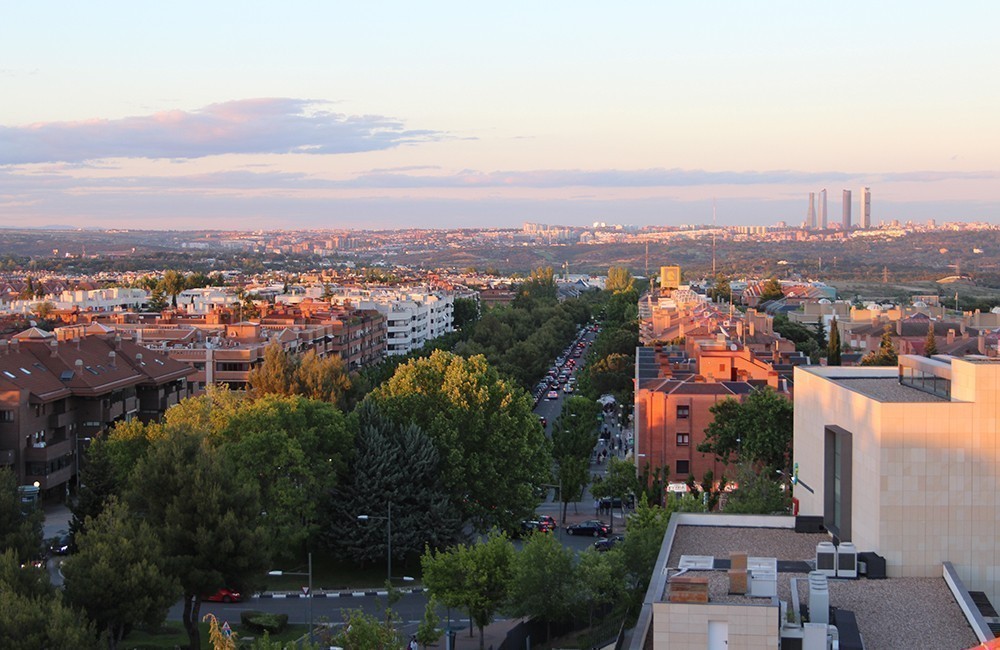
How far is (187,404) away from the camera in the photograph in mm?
43406

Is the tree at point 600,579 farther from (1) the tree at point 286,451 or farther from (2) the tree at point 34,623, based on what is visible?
(1) the tree at point 286,451

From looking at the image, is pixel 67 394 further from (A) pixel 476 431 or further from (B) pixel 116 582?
(B) pixel 116 582

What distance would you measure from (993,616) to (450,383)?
28.4 m

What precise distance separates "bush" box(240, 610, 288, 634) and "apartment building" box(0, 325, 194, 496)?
54.1ft

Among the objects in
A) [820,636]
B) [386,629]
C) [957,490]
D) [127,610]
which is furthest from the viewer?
[127,610]

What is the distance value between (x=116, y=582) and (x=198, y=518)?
4.96m

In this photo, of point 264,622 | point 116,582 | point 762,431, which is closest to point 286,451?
point 264,622

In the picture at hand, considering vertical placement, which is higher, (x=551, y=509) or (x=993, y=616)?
(x=993, y=616)

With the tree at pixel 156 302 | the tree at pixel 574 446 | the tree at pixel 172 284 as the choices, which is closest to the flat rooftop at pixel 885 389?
the tree at pixel 574 446

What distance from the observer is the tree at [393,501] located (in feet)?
129

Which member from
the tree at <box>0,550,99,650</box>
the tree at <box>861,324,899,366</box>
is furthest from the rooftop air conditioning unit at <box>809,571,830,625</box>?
the tree at <box>861,324,899,366</box>

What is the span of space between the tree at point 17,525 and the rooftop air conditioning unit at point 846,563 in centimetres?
1888

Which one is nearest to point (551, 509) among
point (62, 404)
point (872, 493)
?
point (62, 404)

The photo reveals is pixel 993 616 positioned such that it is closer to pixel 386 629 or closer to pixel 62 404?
pixel 386 629
